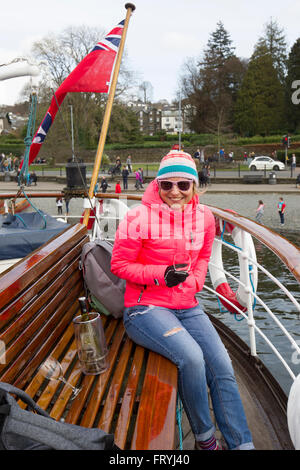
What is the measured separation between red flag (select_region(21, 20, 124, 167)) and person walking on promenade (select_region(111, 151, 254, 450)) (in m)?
3.32

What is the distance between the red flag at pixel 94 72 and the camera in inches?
210

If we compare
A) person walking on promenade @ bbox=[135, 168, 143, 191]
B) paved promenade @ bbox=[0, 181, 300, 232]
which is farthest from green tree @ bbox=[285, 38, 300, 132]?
person walking on promenade @ bbox=[135, 168, 143, 191]

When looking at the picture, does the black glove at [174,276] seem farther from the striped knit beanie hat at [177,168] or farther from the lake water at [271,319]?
the lake water at [271,319]

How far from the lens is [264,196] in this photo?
71.6ft

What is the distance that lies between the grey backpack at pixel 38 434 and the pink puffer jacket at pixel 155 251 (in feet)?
3.45

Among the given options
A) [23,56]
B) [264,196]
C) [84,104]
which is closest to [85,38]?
[84,104]

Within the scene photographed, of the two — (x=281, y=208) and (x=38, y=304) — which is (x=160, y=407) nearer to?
(x=38, y=304)

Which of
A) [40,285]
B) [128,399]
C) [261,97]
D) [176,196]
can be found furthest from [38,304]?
[261,97]

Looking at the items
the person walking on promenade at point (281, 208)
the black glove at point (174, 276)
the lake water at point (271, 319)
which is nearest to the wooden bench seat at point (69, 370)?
the black glove at point (174, 276)

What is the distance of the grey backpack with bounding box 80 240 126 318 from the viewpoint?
2707 millimetres

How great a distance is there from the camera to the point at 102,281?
2707 mm

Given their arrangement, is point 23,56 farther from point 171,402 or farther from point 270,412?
point 270,412

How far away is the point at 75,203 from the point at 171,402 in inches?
846

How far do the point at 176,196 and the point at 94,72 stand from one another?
11.8ft
